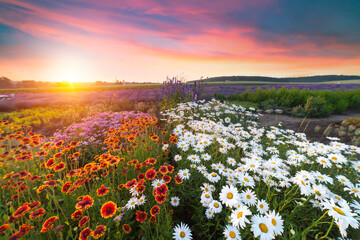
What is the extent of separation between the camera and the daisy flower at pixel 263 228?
1.19 metres

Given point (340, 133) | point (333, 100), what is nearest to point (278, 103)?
point (333, 100)

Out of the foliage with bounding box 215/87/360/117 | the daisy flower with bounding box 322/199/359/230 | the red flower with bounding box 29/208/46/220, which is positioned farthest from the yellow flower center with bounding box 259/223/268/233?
the foliage with bounding box 215/87/360/117

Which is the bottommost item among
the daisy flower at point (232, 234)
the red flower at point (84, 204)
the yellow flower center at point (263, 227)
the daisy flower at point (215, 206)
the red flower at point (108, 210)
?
the daisy flower at point (232, 234)

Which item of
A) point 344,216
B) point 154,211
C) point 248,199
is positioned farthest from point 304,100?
point 154,211

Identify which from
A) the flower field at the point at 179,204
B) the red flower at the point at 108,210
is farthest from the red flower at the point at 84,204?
the red flower at the point at 108,210

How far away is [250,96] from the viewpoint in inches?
402

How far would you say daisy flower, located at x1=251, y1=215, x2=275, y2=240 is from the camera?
119 centimetres

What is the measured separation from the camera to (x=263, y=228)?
1233mm

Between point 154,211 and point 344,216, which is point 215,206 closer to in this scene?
point 154,211

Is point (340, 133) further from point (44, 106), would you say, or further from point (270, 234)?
point (44, 106)

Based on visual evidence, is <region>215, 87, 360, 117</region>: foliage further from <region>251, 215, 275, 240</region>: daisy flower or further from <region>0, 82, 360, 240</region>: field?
<region>251, 215, 275, 240</region>: daisy flower

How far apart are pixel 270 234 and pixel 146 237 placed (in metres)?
1.19

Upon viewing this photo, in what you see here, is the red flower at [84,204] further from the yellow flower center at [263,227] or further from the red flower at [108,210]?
the yellow flower center at [263,227]

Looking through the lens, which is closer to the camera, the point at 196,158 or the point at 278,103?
the point at 196,158
